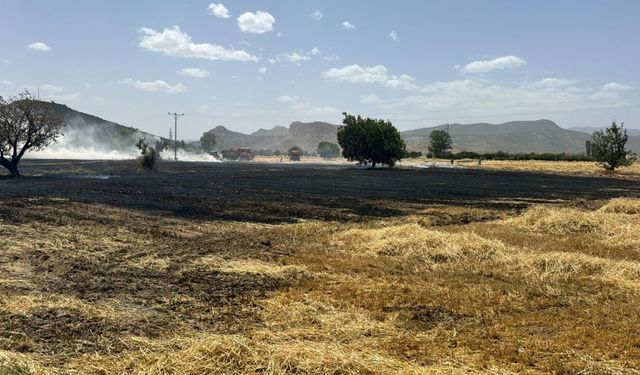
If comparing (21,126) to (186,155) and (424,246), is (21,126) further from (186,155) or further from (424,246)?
(186,155)

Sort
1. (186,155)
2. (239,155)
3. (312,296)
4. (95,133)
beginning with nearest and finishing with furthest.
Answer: (312,296) < (239,155) < (186,155) < (95,133)

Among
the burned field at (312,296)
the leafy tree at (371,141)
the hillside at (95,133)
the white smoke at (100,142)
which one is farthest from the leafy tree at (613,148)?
the hillside at (95,133)

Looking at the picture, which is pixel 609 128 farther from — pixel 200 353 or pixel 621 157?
pixel 200 353

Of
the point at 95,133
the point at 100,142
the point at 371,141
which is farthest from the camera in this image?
the point at 95,133

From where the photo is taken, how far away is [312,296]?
8.94 meters

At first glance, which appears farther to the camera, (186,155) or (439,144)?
(186,155)

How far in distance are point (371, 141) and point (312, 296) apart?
69.9 m

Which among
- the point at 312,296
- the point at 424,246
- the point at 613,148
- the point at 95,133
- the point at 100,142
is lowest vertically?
the point at 312,296

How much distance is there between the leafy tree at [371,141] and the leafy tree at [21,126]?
153 ft

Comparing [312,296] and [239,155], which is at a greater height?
[239,155]

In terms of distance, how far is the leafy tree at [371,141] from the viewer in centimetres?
7762

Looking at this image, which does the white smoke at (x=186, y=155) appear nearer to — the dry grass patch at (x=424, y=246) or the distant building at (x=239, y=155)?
the distant building at (x=239, y=155)

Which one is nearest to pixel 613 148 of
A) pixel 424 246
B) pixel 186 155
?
pixel 424 246

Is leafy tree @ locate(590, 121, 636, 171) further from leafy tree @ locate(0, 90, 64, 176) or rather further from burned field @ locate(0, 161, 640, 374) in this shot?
leafy tree @ locate(0, 90, 64, 176)
